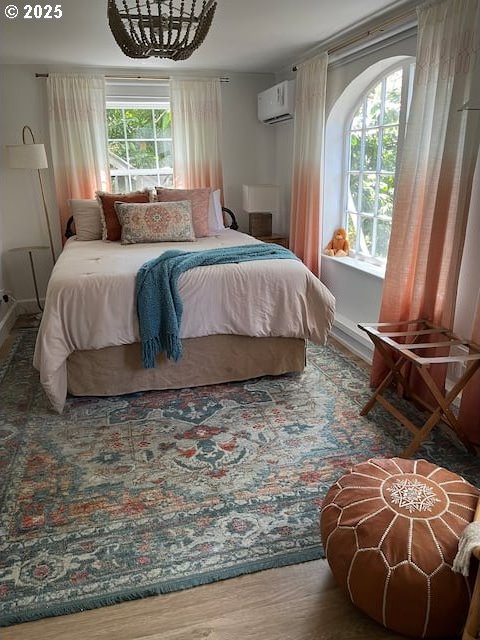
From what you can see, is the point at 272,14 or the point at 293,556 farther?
the point at 272,14

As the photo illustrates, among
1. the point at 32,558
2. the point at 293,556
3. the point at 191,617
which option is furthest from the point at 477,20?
the point at 32,558

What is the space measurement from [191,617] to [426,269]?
194cm

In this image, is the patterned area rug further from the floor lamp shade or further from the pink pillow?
the floor lamp shade

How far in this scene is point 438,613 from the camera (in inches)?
51.9

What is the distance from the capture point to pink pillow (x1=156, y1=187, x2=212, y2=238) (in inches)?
158

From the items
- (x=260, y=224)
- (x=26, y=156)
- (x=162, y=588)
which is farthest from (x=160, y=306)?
(x=260, y=224)

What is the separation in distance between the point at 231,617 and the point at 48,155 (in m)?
4.19

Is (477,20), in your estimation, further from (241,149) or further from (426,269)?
(241,149)

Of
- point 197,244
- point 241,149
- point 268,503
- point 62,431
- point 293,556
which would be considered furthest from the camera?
point 241,149

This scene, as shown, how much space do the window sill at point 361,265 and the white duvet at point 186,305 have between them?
651mm

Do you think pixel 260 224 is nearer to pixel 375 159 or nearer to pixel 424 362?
pixel 375 159

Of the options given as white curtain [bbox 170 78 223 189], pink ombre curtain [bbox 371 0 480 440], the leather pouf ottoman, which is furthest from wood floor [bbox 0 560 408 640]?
white curtain [bbox 170 78 223 189]

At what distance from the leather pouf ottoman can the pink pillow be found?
283 centimetres

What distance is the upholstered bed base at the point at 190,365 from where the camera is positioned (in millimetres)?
2828
